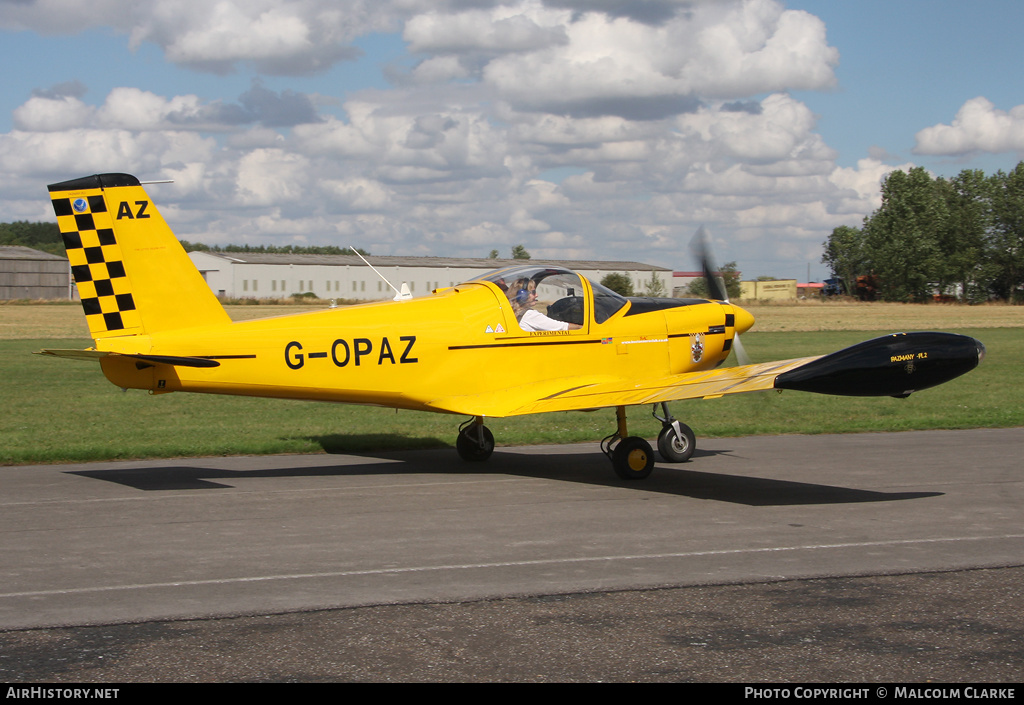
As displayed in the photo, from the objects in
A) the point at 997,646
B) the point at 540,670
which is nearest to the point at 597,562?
the point at 540,670

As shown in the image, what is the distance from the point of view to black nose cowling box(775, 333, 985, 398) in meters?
8.46

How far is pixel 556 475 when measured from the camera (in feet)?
37.6

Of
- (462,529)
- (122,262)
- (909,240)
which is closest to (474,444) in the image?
(462,529)

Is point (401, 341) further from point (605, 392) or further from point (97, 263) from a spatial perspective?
point (97, 263)

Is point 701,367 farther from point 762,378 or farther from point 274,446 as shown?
point 274,446

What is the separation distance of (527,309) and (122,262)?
15.2 ft

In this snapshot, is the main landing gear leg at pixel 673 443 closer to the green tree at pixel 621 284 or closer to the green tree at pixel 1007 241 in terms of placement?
the green tree at pixel 621 284

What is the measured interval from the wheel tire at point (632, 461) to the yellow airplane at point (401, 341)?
2 cm

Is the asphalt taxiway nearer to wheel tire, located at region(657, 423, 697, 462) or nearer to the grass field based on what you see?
wheel tire, located at region(657, 423, 697, 462)

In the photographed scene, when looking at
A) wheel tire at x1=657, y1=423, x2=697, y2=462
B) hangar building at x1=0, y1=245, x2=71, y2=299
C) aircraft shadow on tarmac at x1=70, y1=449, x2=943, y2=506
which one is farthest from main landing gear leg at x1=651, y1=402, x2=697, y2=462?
hangar building at x1=0, y1=245, x2=71, y2=299

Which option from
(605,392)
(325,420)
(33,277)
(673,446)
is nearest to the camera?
(605,392)

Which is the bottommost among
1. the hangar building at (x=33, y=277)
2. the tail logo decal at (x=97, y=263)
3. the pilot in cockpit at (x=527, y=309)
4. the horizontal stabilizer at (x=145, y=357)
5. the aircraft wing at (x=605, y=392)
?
the aircraft wing at (x=605, y=392)

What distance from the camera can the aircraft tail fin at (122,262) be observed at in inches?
395

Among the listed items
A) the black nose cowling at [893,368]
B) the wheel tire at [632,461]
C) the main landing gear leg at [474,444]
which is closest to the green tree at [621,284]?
the main landing gear leg at [474,444]
